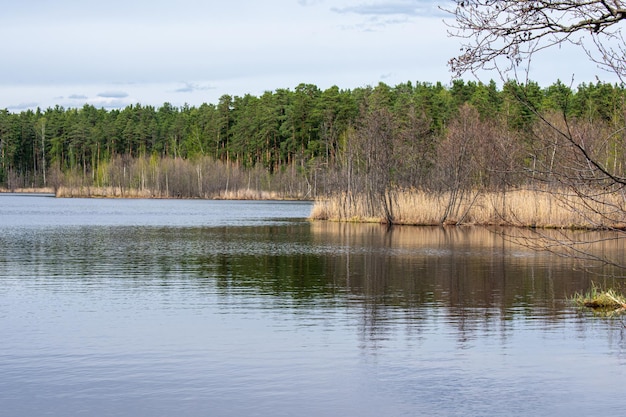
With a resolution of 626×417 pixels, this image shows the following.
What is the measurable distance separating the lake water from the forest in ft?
7.76

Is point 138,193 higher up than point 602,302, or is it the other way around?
point 138,193

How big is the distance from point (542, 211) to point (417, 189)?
24.8 feet

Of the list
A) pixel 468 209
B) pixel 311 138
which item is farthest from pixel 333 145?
pixel 468 209

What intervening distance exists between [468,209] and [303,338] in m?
27.2

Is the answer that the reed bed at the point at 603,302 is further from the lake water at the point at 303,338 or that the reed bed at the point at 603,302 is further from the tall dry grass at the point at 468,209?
the tall dry grass at the point at 468,209

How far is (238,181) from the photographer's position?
91875 mm

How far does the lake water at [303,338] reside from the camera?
8500 millimetres

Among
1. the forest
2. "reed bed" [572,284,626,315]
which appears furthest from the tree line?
"reed bed" [572,284,626,315]

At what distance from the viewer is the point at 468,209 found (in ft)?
124

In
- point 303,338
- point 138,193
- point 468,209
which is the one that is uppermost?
point 138,193

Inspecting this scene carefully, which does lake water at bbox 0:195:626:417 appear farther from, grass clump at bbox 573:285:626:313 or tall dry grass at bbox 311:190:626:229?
tall dry grass at bbox 311:190:626:229

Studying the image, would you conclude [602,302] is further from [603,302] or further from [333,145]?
[333,145]

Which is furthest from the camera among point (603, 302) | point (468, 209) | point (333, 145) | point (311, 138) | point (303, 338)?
point (311, 138)

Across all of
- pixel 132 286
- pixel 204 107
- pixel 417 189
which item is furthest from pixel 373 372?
pixel 204 107
